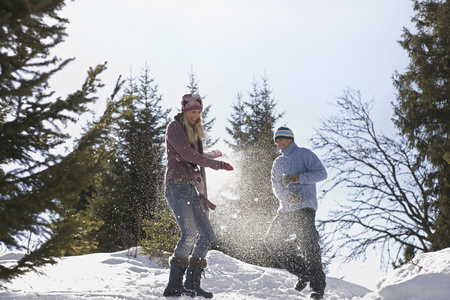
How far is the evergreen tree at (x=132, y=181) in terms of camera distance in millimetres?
14633

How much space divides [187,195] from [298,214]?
178cm

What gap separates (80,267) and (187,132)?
3593 mm

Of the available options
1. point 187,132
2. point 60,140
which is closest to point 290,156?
point 187,132

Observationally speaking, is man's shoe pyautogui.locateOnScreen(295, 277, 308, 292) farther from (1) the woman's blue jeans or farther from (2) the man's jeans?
(1) the woman's blue jeans

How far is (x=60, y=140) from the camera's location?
3.53 metres

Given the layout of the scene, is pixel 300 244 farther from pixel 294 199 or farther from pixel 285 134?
pixel 285 134

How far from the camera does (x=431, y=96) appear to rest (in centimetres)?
1302

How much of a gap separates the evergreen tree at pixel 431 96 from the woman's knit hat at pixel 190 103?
34.4ft

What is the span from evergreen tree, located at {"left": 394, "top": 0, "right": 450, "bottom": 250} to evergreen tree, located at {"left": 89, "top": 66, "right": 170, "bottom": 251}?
8811 millimetres

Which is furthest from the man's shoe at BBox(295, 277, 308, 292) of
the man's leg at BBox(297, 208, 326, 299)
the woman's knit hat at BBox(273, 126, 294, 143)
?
the woman's knit hat at BBox(273, 126, 294, 143)

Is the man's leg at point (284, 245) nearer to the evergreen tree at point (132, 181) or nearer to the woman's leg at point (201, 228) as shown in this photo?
the woman's leg at point (201, 228)

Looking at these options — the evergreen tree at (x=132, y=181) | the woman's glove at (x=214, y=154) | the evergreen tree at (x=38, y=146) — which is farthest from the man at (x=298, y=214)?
the evergreen tree at (x=132, y=181)

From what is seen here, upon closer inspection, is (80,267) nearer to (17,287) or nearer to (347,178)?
(17,287)

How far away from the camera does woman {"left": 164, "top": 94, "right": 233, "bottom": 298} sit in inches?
167
